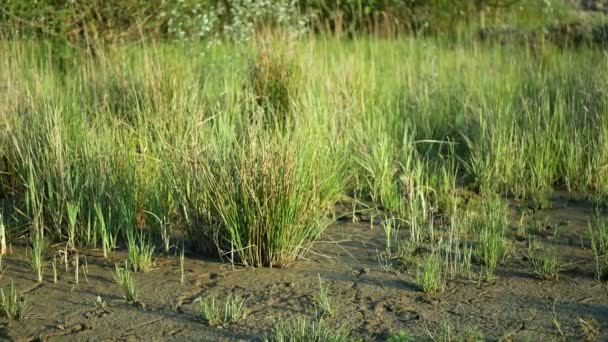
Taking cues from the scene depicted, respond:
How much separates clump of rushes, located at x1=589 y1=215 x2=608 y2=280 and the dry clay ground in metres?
0.05

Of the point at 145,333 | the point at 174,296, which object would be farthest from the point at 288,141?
the point at 145,333

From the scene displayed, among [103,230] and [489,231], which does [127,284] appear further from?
[489,231]

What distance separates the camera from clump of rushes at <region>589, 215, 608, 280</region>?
470 cm

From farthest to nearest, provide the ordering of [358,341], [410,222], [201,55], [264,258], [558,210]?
1. [201,55]
2. [558,210]
3. [410,222]
4. [264,258]
5. [358,341]

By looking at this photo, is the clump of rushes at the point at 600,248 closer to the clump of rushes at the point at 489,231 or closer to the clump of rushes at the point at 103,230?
the clump of rushes at the point at 489,231

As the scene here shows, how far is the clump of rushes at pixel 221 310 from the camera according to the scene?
166 inches

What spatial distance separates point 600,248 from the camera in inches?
192

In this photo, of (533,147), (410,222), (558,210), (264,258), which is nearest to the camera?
(264,258)

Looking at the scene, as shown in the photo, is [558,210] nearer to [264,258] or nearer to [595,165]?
[595,165]

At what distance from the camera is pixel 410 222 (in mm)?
5410

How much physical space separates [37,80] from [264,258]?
2708mm

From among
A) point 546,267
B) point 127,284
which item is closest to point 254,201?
point 127,284

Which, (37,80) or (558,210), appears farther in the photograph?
(37,80)

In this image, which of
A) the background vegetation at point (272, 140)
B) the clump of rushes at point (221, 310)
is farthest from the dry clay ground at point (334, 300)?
the background vegetation at point (272, 140)
